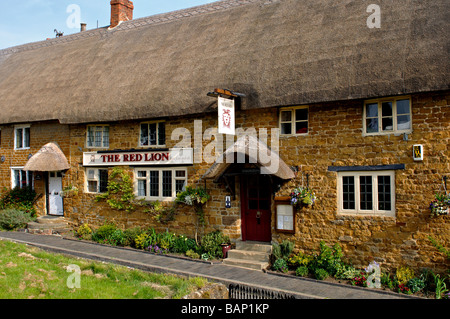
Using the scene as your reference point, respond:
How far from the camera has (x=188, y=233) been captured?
14.0 metres

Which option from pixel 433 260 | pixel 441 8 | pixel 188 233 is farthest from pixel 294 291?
pixel 441 8

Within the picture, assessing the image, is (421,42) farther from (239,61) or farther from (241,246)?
(241,246)

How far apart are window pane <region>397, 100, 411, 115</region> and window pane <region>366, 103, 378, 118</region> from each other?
1.87 feet

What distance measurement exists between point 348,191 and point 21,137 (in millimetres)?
15096

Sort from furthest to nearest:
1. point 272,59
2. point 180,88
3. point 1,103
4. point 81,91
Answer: point 1,103 → point 81,91 → point 180,88 → point 272,59

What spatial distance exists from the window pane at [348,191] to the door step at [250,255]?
8.56 feet

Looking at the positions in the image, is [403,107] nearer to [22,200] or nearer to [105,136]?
[105,136]

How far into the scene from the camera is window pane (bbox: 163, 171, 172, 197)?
48.3ft

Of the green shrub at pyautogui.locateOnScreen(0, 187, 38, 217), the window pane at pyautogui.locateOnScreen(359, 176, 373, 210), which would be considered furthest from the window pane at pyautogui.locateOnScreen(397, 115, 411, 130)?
the green shrub at pyautogui.locateOnScreen(0, 187, 38, 217)

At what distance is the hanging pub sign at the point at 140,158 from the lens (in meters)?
14.2

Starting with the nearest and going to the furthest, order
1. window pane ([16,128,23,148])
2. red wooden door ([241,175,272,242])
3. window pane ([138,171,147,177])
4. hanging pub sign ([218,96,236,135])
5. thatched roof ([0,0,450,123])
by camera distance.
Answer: thatched roof ([0,0,450,123]) < hanging pub sign ([218,96,236,135]) < red wooden door ([241,175,272,242]) < window pane ([138,171,147,177]) < window pane ([16,128,23,148])

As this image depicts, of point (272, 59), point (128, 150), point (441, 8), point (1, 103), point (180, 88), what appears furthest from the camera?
point (1, 103)
